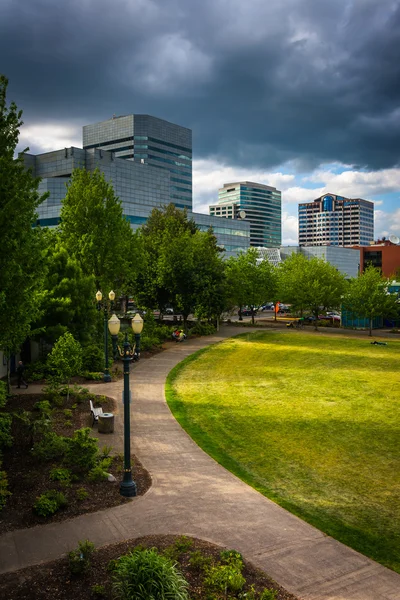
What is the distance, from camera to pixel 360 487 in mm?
12789

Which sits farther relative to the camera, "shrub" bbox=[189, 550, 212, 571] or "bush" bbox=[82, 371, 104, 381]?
"bush" bbox=[82, 371, 104, 381]

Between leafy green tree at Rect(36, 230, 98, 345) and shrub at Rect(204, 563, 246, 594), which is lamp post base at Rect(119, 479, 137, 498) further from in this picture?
leafy green tree at Rect(36, 230, 98, 345)

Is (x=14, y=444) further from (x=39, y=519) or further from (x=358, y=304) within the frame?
(x=358, y=304)

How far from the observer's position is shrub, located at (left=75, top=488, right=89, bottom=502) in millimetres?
11500

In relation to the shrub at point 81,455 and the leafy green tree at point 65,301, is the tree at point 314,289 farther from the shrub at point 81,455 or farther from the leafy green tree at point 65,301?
the shrub at point 81,455

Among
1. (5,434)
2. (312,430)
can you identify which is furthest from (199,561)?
(312,430)

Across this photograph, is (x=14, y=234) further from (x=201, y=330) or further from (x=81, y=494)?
(x=201, y=330)

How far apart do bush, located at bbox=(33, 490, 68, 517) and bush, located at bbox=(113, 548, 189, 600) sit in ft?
11.6

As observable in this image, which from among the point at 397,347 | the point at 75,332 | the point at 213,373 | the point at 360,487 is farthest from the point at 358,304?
the point at 360,487

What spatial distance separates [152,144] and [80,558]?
17771 cm

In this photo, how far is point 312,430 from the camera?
57.6 ft

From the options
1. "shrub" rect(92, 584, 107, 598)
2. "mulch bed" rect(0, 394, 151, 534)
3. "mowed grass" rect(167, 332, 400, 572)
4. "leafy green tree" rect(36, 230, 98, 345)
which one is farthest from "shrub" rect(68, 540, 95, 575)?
"leafy green tree" rect(36, 230, 98, 345)

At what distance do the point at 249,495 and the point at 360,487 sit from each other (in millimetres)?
3120

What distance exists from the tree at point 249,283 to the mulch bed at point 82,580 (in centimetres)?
4298
